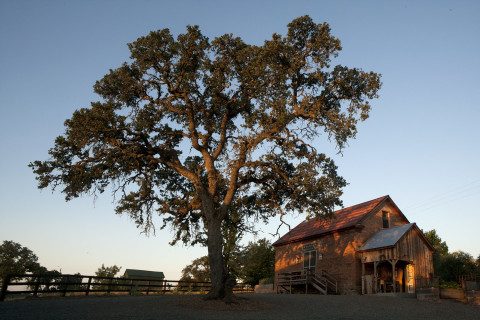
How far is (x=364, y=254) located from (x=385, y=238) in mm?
1903

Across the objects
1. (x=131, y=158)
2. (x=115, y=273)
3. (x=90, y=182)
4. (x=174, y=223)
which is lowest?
(x=115, y=273)

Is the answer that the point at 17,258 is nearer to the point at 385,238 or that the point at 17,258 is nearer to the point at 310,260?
the point at 310,260

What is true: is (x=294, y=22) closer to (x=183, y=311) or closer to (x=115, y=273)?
(x=183, y=311)

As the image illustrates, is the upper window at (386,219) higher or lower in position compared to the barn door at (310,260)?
higher

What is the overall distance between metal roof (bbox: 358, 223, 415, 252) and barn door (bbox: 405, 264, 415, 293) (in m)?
2.74

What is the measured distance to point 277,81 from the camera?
1702 centimetres

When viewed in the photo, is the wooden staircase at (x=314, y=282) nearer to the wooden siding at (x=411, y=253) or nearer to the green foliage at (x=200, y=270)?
the wooden siding at (x=411, y=253)

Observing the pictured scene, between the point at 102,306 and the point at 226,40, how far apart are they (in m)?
13.2

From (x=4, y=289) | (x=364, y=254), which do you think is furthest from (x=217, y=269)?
(x=364, y=254)

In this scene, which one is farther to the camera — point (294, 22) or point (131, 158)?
point (131, 158)

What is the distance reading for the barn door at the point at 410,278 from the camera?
25.4 m

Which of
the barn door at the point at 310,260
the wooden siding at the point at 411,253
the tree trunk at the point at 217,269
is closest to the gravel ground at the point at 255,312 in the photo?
the tree trunk at the point at 217,269

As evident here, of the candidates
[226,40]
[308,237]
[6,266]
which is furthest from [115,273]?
[226,40]

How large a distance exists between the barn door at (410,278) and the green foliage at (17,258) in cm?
4992
